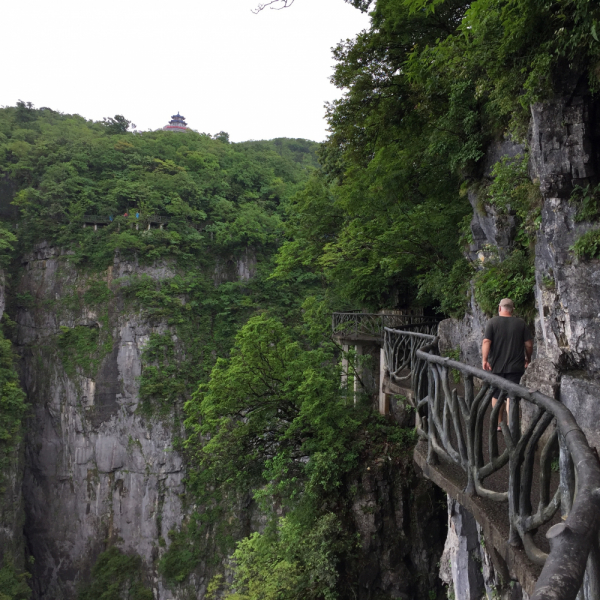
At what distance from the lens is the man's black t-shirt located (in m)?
3.72

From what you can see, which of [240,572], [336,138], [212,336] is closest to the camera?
[336,138]

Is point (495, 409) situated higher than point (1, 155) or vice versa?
point (1, 155)

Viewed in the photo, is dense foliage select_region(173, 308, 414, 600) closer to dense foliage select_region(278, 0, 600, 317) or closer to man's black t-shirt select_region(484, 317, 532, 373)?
dense foliage select_region(278, 0, 600, 317)

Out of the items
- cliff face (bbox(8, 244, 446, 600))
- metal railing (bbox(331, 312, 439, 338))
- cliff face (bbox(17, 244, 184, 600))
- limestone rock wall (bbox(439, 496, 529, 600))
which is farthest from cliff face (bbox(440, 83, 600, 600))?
cliff face (bbox(17, 244, 184, 600))

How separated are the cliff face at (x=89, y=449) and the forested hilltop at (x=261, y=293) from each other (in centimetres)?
12

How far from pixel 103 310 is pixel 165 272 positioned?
168 inches

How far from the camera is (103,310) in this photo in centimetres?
2578

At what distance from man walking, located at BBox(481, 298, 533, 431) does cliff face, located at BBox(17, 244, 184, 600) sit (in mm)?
21865

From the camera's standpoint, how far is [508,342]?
373 cm

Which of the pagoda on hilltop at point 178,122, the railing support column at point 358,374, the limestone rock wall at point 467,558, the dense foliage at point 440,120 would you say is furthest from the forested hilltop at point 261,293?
the pagoda on hilltop at point 178,122

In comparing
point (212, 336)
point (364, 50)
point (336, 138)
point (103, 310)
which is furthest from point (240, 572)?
point (103, 310)

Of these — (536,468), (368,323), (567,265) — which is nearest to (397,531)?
(368,323)

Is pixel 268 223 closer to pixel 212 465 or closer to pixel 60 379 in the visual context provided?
pixel 60 379

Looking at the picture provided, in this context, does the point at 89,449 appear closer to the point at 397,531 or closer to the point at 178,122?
the point at 397,531
